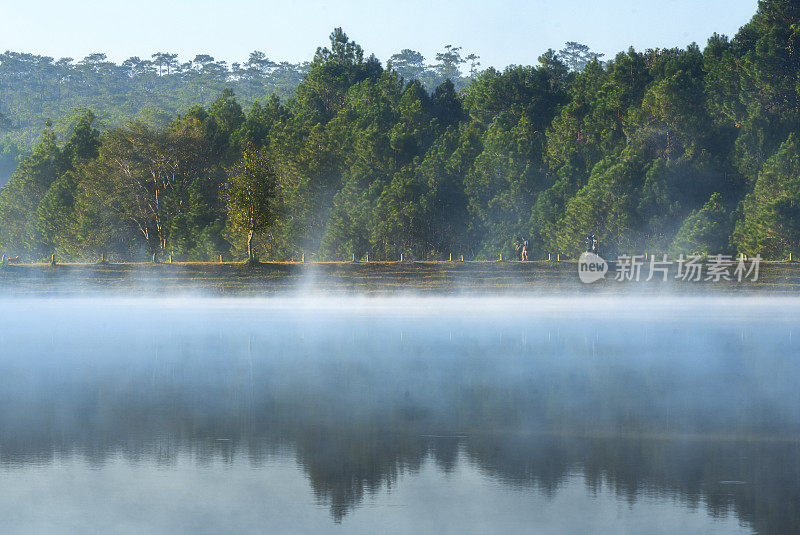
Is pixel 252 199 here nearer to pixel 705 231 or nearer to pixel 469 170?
pixel 469 170

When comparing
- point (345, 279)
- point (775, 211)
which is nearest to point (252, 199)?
point (345, 279)

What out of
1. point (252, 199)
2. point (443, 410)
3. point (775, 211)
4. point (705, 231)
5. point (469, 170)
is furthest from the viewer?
point (469, 170)

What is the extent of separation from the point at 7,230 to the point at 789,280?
6120 centimetres

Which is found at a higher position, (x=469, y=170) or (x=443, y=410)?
(x=469, y=170)

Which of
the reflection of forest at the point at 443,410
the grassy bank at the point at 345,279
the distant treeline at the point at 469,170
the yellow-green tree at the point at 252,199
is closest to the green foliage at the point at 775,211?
the distant treeline at the point at 469,170

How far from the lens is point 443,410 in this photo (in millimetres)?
12930

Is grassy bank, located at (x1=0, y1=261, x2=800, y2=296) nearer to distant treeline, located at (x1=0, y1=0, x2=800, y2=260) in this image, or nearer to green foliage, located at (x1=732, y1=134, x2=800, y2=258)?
green foliage, located at (x1=732, y1=134, x2=800, y2=258)

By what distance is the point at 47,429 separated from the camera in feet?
37.8

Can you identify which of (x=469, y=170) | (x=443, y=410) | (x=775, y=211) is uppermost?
(x=469, y=170)

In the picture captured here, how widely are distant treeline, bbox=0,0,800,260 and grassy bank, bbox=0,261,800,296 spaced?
6.67m

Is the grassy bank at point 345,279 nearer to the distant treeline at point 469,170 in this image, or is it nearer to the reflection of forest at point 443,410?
the distant treeline at point 469,170

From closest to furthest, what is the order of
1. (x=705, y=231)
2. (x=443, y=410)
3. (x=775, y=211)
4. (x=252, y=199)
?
(x=443, y=410) < (x=775, y=211) < (x=705, y=231) < (x=252, y=199)

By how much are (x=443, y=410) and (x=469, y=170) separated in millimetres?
54085

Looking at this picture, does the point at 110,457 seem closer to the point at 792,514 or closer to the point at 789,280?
the point at 792,514
